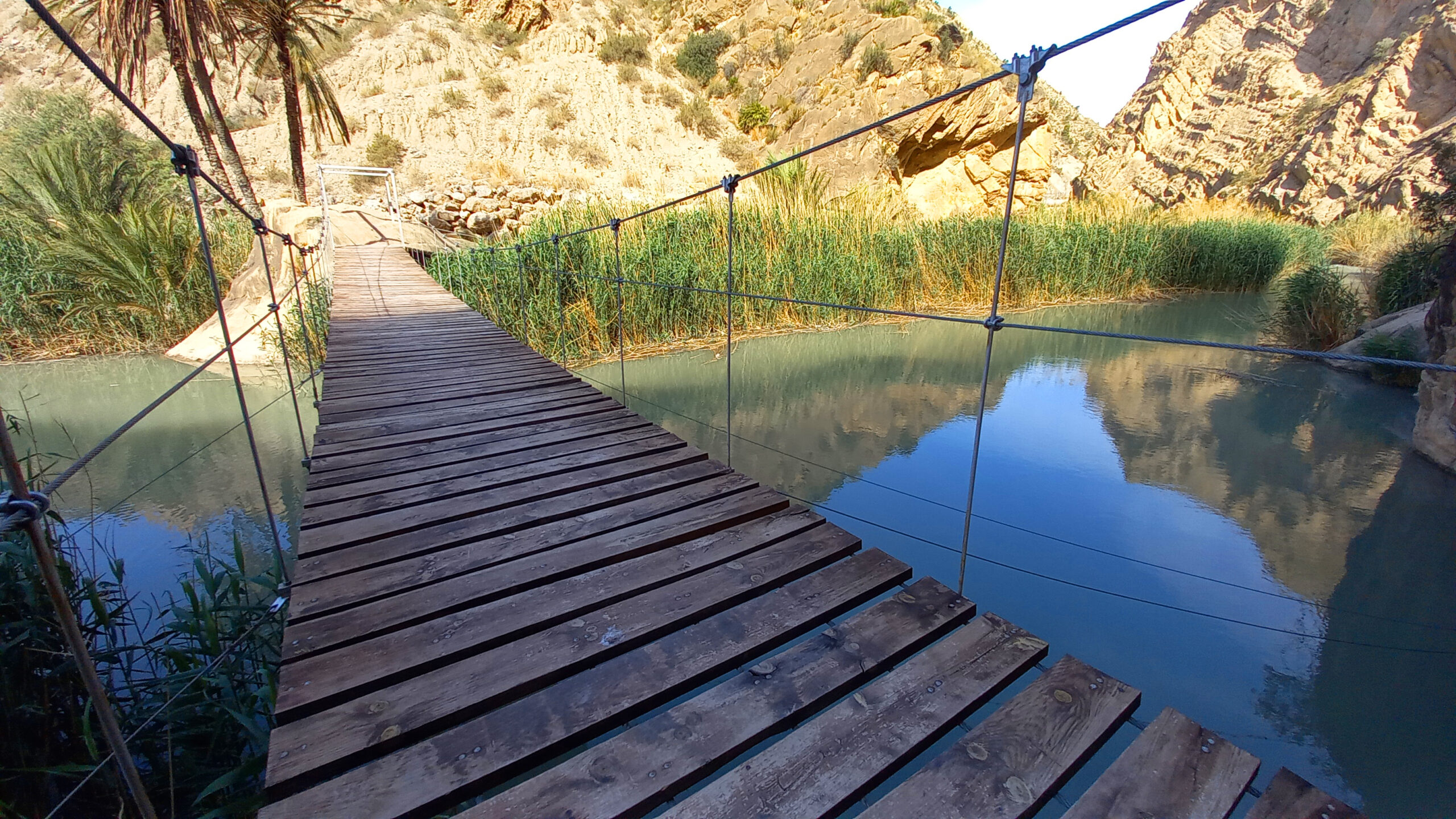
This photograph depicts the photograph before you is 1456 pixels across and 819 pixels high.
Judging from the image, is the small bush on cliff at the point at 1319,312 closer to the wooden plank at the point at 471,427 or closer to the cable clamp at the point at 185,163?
the wooden plank at the point at 471,427

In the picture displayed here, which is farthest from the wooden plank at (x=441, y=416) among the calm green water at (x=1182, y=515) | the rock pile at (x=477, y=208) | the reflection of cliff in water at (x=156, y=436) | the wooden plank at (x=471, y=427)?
the rock pile at (x=477, y=208)

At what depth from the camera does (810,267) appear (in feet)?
20.0

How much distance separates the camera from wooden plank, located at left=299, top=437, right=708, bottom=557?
1.36 meters

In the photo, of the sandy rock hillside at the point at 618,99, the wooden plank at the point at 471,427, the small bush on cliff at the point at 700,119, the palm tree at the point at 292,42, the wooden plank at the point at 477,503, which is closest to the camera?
the wooden plank at the point at 477,503

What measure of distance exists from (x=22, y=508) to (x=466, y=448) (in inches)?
53.7

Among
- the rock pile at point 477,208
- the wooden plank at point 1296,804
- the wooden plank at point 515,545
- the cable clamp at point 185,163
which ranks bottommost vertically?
the wooden plank at point 1296,804

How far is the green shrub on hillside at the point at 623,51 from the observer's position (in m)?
16.8

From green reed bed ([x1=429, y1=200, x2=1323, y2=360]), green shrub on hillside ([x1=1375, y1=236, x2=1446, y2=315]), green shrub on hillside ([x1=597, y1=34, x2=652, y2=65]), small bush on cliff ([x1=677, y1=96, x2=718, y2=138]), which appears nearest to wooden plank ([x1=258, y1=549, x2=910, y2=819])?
green reed bed ([x1=429, y1=200, x2=1323, y2=360])

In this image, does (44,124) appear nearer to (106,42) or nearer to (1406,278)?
(106,42)

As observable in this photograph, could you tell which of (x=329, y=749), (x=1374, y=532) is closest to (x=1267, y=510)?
(x=1374, y=532)

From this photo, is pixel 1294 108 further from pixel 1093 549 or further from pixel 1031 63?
pixel 1031 63

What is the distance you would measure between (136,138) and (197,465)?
11.4 meters

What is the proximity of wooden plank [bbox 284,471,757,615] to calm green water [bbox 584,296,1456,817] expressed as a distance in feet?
3.07

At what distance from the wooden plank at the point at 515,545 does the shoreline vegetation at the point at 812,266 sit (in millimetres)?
2292
